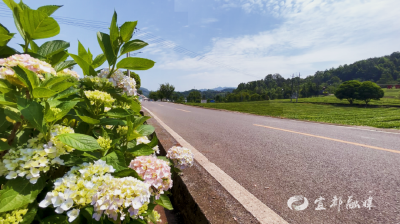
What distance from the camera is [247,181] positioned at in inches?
99.4

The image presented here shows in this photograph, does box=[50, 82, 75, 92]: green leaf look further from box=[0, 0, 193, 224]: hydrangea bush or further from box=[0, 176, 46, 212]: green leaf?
box=[0, 176, 46, 212]: green leaf

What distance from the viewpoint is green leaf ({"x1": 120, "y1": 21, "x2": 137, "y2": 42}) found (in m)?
0.97

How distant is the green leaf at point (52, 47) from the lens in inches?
42.1

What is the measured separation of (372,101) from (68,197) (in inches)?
1753

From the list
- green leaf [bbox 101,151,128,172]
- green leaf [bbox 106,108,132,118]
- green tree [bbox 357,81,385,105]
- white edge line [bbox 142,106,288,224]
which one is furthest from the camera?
green tree [bbox 357,81,385,105]

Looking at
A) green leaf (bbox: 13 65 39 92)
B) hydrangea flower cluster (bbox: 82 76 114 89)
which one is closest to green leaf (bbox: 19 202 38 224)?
green leaf (bbox: 13 65 39 92)

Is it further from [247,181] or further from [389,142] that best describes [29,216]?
[389,142]

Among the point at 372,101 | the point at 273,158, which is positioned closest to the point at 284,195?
the point at 273,158

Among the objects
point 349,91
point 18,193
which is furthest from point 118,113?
point 349,91

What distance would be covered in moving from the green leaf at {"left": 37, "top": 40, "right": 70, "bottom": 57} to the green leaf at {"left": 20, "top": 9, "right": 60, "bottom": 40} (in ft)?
0.50

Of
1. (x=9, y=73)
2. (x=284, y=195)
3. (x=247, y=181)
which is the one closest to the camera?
(x=9, y=73)

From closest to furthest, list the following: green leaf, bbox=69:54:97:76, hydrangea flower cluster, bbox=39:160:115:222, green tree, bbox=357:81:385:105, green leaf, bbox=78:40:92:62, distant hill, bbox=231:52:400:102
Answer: hydrangea flower cluster, bbox=39:160:115:222
green leaf, bbox=69:54:97:76
green leaf, bbox=78:40:92:62
green tree, bbox=357:81:385:105
distant hill, bbox=231:52:400:102

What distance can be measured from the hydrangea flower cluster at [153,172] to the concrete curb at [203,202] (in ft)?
1.21

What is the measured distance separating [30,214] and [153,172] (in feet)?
1.47
